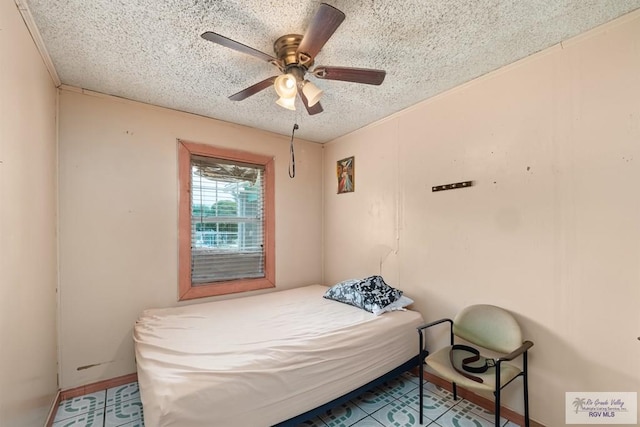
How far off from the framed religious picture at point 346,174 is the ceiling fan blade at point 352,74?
169cm

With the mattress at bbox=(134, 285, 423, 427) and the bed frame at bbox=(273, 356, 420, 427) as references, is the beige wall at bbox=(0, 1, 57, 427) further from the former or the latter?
the bed frame at bbox=(273, 356, 420, 427)

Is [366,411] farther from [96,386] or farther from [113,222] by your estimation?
[113,222]

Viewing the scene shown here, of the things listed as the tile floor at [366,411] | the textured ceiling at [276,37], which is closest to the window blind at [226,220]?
the textured ceiling at [276,37]

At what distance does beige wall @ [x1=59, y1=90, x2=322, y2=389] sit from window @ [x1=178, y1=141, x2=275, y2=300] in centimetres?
→ 11

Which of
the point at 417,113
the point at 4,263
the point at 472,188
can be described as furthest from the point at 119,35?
the point at 472,188

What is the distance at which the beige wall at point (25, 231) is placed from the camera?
127 cm

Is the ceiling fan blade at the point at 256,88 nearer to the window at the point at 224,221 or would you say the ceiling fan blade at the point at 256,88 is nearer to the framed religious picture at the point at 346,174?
the window at the point at 224,221

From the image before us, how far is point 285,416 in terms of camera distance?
5.36 feet

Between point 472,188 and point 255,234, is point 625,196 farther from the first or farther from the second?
point 255,234

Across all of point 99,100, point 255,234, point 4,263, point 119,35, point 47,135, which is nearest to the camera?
point 4,263

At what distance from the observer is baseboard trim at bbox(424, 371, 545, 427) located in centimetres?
190

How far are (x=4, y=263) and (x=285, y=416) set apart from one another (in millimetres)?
1625

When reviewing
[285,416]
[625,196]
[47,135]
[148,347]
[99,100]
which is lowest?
[285,416]

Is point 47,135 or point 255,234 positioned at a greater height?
point 47,135
